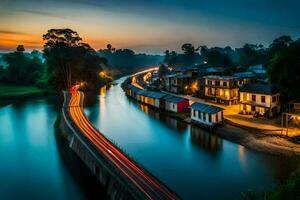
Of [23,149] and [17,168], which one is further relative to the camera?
[23,149]

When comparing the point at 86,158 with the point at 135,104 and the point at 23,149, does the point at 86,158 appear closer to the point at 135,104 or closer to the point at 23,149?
the point at 23,149

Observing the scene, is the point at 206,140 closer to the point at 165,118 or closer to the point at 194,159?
the point at 194,159

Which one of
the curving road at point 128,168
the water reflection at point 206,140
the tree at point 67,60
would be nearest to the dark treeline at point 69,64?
the tree at point 67,60

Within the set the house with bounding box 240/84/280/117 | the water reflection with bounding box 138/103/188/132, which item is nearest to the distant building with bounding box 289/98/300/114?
the house with bounding box 240/84/280/117

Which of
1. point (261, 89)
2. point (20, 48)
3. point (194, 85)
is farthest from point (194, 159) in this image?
point (20, 48)

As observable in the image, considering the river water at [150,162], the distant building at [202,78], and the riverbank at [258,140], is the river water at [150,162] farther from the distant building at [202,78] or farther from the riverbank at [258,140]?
the distant building at [202,78]

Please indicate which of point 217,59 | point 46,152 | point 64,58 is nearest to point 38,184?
point 46,152
